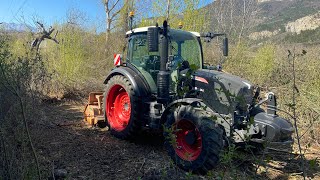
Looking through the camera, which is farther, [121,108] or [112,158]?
[121,108]

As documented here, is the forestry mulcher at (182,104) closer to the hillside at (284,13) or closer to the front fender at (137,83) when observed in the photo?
the front fender at (137,83)

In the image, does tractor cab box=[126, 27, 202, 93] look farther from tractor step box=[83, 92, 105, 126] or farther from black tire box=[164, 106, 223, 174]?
tractor step box=[83, 92, 105, 126]

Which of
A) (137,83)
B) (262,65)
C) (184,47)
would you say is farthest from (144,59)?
(262,65)

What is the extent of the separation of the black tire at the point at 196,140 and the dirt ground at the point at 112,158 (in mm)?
152

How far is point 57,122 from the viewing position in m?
6.20

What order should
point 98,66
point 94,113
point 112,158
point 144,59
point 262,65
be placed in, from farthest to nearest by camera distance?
point 98,66
point 262,65
point 94,113
point 144,59
point 112,158

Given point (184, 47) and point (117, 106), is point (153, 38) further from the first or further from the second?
point (117, 106)

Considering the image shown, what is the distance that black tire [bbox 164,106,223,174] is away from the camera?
3.70 meters

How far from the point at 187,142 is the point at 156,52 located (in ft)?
5.46

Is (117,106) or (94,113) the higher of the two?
(117,106)

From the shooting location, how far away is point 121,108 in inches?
225

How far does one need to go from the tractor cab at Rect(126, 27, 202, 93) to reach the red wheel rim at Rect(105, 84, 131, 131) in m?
0.61

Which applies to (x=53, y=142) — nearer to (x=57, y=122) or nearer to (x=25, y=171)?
(x=57, y=122)

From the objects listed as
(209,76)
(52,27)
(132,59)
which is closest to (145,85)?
(132,59)
